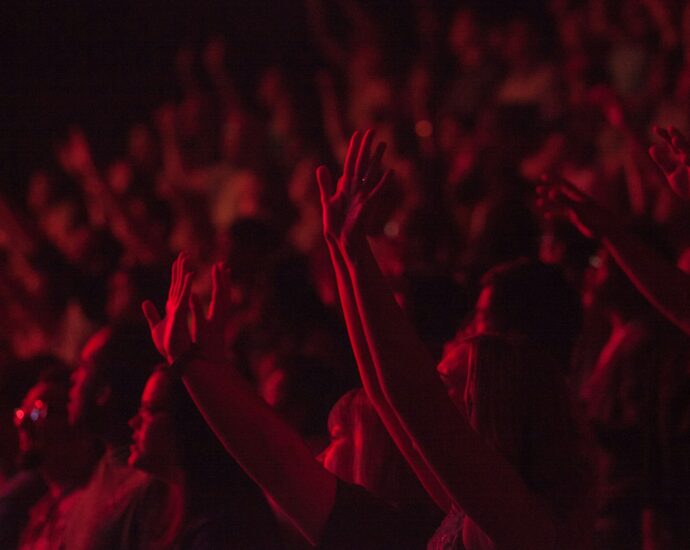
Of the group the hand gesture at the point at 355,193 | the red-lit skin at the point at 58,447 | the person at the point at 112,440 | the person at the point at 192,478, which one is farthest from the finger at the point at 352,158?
the red-lit skin at the point at 58,447

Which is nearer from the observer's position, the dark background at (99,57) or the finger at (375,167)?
the finger at (375,167)

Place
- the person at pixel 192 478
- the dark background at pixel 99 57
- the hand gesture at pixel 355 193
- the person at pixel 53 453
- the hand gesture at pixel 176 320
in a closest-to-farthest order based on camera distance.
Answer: the hand gesture at pixel 355 193, the hand gesture at pixel 176 320, the person at pixel 192 478, the person at pixel 53 453, the dark background at pixel 99 57

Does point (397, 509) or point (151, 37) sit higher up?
point (151, 37)

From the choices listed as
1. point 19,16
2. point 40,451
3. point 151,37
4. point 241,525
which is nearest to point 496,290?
point 241,525

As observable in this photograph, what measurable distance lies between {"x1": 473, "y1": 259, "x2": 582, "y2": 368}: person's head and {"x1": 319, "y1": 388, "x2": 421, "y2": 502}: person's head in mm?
327

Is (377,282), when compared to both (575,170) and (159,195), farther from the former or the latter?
(159,195)

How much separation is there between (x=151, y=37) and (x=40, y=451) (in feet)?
19.2

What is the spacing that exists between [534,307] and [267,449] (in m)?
0.78

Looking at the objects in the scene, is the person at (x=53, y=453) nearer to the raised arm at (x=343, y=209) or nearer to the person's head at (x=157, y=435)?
the person's head at (x=157, y=435)

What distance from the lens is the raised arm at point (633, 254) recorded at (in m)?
2.52

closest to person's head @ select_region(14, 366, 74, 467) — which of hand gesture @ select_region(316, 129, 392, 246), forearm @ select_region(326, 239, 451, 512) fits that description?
forearm @ select_region(326, 239, 451, 512)

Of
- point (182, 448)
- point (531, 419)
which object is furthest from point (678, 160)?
point (182, 448)

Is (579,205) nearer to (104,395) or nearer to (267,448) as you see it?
(267,448)

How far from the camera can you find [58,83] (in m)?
8.65
